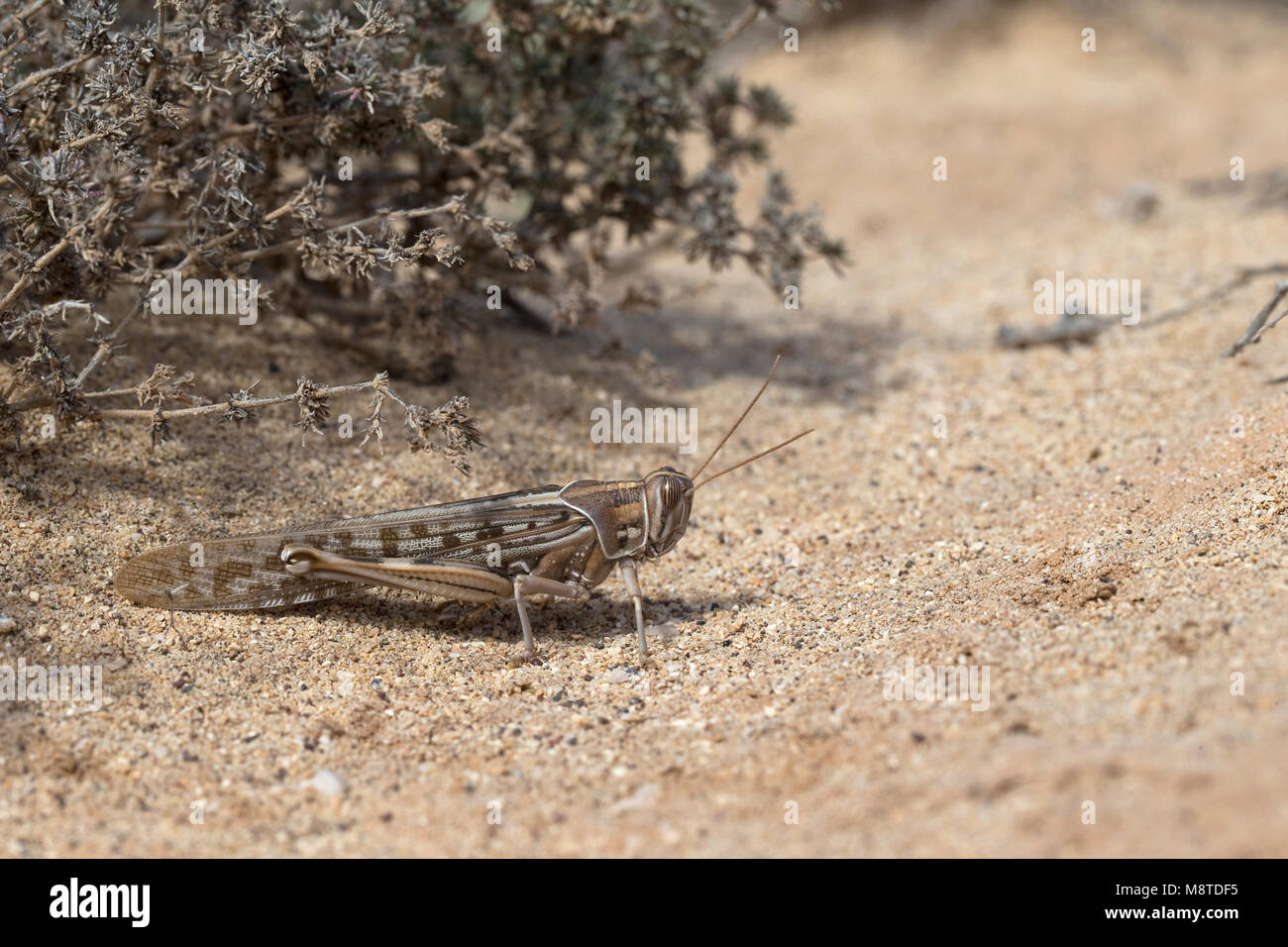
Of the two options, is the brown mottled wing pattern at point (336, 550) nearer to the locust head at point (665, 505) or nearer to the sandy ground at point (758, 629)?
the sandy ground at point (758, 629)

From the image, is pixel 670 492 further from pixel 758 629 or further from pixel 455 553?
pixel 455 553

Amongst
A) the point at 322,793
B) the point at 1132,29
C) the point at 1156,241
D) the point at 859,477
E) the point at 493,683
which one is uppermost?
the point at 1132,29

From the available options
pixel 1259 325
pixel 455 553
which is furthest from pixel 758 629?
pixel 1259 325

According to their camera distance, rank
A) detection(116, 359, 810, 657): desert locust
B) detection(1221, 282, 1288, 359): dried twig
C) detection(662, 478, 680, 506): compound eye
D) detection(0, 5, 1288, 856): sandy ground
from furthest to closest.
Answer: detection(1221, 282, 1288, 359): dried twig
detection(662, 478, 680, 506): compound eye
detection(116, 359, 810, 657): desert locust
detection(0, 5, 1288, 856): sandy ground

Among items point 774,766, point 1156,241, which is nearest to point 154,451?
point 774,766

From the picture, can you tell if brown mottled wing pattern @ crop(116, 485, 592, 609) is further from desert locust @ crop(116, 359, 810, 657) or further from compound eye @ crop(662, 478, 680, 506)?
compound eye @ crop(662, 478, 680, 506)

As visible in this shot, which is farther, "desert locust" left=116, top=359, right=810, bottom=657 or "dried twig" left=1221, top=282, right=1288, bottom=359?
"dried twig" left=1221, top=282, right=1288, bottom=359

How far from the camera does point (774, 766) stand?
2783 millimetres

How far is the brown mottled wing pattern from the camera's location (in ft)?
11.5

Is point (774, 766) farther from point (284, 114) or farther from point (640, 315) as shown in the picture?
point (640, 315)

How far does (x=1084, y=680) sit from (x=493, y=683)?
186 centimetres

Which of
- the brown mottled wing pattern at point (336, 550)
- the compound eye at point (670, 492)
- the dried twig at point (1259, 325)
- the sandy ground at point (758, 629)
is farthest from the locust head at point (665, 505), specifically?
the dried twig at point (1259, 325)

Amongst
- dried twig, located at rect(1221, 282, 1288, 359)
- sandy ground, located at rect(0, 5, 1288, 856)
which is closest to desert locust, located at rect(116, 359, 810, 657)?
sandy ground, located at rect(0, 5, 1288, 856)

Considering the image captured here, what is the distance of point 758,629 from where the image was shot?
378cm
